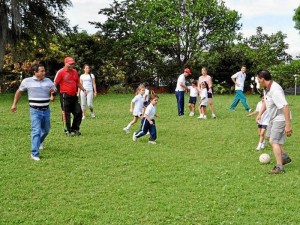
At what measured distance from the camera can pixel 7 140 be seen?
10984 millimetres

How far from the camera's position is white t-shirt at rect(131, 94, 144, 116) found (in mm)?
12148

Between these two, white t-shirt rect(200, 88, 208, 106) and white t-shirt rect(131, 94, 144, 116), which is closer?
white t-shirt rect(131, 94, 144, 116)

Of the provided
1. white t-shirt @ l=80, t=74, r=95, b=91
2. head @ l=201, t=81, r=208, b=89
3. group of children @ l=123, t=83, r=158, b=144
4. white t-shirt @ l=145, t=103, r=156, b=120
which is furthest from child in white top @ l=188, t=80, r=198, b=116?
white t-shirt @ l=145, t=103, r=156, b=120

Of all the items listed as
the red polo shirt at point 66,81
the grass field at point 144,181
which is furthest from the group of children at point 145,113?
the red polo shirt at point 66,81

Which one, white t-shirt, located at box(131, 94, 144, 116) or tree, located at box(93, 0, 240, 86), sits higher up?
tree, located at box(93, 0, 240, 86)

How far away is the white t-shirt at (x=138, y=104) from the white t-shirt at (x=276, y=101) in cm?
467

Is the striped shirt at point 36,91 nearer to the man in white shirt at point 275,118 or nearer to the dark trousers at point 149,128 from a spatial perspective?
the dark trousers at point 149,128

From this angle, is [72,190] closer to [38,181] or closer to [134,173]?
[38,181]

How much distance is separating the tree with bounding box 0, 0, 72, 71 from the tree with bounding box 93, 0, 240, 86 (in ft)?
23.8

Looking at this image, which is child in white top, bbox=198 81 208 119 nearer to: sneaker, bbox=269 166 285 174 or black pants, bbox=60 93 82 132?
black pants, bbox=60 93 82 132

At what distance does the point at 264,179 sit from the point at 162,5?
26.7m

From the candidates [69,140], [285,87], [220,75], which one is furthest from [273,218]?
[285,87]

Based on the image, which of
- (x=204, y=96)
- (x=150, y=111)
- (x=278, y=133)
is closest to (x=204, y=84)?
(x=204, y=96)

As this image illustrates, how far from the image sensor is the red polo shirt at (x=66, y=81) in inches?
451
